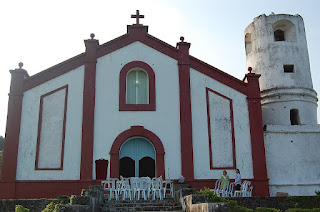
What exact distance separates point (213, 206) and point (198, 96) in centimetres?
904

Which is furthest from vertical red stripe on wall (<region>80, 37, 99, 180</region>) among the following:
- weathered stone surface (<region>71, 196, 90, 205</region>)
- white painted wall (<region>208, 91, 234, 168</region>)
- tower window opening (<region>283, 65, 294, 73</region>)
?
tower window opening (<region>283, 65, 294, 73</region>)

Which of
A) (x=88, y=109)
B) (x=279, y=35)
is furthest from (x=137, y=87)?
(x=279, y=35)

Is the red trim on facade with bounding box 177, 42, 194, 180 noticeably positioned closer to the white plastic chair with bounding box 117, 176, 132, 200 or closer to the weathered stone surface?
the white plastic chair with bounding box 117, 176, 132, 200

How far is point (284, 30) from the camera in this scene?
67.4 ft

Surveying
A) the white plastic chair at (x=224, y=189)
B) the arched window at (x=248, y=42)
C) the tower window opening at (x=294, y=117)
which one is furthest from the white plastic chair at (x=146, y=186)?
the arched window at (x=248, y=42)

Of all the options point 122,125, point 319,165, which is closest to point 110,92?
point 122,125

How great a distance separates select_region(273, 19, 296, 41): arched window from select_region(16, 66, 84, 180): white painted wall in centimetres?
1137

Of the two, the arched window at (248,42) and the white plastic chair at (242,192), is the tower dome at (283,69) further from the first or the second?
the white plastic chair at (242,192)

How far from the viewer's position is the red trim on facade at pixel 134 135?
51.5 ft

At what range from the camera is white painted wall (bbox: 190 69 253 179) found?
1611cm

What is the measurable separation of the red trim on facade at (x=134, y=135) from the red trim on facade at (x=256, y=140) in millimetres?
4281

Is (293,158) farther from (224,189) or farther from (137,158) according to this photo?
(137,158)

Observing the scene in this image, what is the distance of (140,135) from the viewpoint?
16.2m

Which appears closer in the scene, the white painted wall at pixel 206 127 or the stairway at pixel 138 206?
the stairway at pixel 138 206
